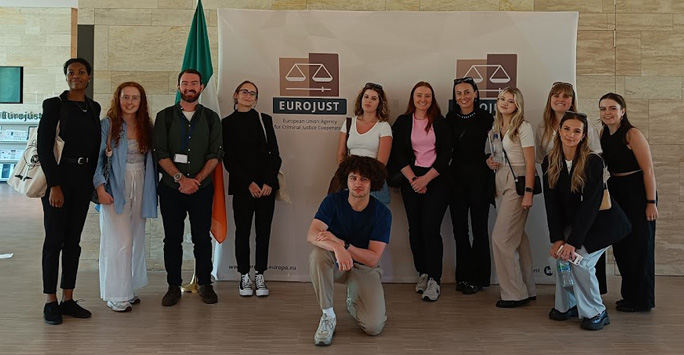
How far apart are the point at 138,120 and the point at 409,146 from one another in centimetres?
204

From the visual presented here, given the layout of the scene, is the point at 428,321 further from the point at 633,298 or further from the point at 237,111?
the point at 237,111

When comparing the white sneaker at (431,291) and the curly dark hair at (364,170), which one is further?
the white sneaker at (431,291)

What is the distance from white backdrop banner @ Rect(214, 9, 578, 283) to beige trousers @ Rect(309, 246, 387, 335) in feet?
5.51

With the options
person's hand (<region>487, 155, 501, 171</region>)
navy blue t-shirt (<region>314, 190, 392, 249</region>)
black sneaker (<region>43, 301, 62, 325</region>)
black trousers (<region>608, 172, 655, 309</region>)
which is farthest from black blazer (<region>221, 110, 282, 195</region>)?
black trousers (<region>608, 172, 655, 309</region>)

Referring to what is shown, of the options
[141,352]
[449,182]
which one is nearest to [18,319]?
[141,352]

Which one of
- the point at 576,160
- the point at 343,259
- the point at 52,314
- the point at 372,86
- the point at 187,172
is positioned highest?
the point at 372,86

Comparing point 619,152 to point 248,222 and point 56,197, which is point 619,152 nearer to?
point 248,222

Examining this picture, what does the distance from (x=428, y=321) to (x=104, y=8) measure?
399 cm

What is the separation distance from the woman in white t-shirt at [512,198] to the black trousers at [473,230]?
246mm

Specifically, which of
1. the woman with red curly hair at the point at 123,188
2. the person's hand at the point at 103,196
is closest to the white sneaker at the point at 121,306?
the woman with red curly hair at the point at 123,188

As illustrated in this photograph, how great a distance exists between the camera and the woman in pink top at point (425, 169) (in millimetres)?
5125

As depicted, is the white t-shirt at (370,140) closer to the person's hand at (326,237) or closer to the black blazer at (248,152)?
the black blazer at (248,152)

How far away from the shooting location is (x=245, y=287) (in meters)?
5.14

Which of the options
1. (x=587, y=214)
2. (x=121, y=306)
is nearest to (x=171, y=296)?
(x=121, y=306)
